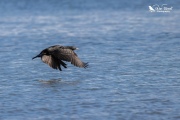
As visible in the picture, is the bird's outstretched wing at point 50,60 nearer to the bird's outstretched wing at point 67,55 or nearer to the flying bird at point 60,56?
the flying bird at point 60,56

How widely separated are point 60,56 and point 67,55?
6.0 inches

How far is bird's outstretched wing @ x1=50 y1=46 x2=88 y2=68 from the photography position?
1362 cm

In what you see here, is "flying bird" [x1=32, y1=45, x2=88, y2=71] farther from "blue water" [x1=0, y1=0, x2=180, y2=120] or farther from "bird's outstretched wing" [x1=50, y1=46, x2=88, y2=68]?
"blue water" [x1=0, y1=0, x2=180, y2=120]

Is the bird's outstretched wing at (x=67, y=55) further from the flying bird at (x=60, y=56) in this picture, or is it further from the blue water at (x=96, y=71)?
the blue water at (x=96, y=71)

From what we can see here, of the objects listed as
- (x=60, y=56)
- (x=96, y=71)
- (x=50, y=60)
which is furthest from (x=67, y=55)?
(x=96, y=71)

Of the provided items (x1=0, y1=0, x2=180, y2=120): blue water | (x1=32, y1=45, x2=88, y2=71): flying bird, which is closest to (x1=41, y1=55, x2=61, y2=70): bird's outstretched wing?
(x1=32, y1=45, x2=88, y2=71): flying bird

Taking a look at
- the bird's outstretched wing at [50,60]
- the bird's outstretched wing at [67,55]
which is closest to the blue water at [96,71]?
the bird's outstretched wing at [50,60]

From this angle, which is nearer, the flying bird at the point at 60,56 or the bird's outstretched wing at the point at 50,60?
the flying bird at the point at 60,56

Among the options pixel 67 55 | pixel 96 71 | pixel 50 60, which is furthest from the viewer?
pixel 96 71

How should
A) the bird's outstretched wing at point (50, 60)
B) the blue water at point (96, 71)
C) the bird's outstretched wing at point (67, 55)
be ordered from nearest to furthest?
the blue water at point (96, 71)
the bird's outstretched wing at point (67, 55)
the bird's outstretched wing at point (50, 60)

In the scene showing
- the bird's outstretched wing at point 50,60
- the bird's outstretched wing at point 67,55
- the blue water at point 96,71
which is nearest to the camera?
the blue water at point 96,71

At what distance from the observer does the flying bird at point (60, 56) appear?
1363 centimetres

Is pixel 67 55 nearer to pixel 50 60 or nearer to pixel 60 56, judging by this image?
pixel 60 56

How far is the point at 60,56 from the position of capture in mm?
13711
